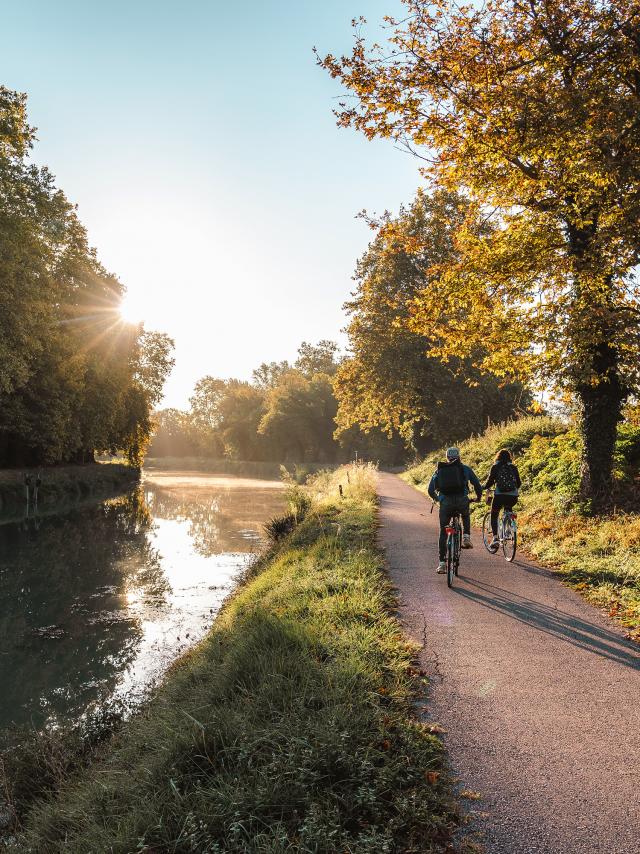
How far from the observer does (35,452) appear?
32.9 meters

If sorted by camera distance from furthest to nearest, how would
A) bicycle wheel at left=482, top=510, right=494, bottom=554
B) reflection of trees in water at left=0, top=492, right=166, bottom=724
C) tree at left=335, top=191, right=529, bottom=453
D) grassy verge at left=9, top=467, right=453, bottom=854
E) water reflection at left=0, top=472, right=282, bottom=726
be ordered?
→ tree at left=335, top=191, right=529, bottom=453 < bicycle wheel at left=482, top=510, right=494, bottom=554 < water reflection at left=0, top=472, right=282, bottom=726 < reflection of trees in water at left=0, top=492, right=166, bottom=724 < grassy verge at left=9, top=467, right=453, bottom=854

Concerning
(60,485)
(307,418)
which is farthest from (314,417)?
(60,485)

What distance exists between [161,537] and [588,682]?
1785 cm

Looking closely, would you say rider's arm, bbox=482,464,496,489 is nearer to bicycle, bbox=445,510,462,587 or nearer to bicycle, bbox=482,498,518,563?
bicycle, bbox=482,498,518,563

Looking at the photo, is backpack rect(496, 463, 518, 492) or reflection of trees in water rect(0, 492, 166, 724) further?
backpack rect(496, 463, 518, 492)

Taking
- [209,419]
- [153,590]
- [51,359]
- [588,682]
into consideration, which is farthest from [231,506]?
[209,419]

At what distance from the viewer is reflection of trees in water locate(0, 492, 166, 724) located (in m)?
7.90

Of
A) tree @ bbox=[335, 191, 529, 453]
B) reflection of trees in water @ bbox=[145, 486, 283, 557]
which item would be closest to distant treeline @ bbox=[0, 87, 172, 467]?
reflection of trees in water @ bbox=[145, 486, 283, 557]

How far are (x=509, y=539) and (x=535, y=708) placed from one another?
567 cm

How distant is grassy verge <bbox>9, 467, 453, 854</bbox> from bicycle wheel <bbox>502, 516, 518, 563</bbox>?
437 cm

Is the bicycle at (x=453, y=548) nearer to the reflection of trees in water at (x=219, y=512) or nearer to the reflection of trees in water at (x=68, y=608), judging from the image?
the reflection of trees in water at (x=68, y=608)

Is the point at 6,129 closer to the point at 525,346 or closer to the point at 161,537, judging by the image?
the point at 161,537

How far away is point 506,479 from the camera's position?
9812 millimetres

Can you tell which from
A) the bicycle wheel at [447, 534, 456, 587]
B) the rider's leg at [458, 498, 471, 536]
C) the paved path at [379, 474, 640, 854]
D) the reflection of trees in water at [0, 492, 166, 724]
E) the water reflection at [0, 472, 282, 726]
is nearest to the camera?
the paved path at [379, 474, 640, 854]
